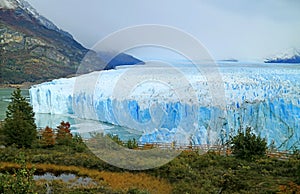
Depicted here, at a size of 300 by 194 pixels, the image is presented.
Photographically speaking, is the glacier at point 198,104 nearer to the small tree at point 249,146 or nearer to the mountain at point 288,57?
the small tree at point 249,146

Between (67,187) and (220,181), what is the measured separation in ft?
12.6

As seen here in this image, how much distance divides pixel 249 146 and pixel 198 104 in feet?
16.2

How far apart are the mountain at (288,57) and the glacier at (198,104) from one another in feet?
19.4

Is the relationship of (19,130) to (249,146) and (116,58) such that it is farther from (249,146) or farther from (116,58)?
(249,146)

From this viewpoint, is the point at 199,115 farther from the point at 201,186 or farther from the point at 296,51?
the point at 296,51

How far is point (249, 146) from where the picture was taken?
12.4 m

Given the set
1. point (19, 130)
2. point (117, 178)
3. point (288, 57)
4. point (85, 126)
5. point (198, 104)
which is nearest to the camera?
point (117, 178)

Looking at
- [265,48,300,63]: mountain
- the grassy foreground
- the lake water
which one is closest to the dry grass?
the grassy foreground

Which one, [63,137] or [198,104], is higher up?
[198,104]

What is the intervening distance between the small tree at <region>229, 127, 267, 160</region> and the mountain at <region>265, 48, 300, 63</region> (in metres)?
16.5

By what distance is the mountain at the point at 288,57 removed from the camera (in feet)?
89.1

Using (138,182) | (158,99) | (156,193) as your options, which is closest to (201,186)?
(156,193)

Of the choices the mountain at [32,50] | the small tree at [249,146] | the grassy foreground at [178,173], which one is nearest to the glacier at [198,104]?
the small tree at [249,146]

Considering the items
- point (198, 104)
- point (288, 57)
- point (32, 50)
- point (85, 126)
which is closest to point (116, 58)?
point (198, 104)
